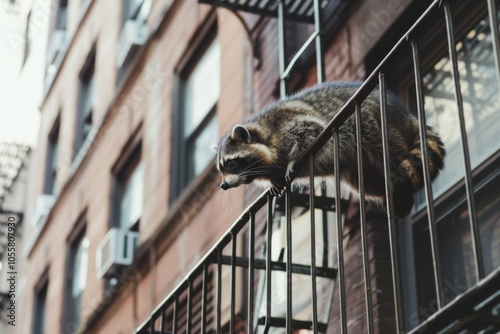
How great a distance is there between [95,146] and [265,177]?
396 inches

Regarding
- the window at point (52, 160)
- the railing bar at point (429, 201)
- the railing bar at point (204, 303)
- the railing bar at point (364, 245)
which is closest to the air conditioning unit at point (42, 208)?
the window at point (52, 160)

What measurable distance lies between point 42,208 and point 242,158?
41.6 ft

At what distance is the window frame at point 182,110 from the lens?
12500mm

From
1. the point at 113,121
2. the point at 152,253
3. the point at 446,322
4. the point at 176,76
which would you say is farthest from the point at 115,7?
the point at 446,322

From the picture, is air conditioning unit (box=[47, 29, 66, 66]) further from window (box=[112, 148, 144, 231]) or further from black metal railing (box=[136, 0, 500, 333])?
black metal railing (box=[136, 0, 500, 333])

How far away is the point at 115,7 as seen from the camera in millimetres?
16797

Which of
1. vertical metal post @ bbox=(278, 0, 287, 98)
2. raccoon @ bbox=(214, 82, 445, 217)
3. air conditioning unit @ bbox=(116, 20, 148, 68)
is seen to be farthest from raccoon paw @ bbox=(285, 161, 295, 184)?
air conditioning unit @ bbox=(116, 20, 148, 68)

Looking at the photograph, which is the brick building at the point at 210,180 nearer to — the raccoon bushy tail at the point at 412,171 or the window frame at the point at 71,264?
the window frame at the point at 71,264

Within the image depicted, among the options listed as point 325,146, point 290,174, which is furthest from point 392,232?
point 325,146

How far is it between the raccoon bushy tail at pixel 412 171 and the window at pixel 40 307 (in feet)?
42.8

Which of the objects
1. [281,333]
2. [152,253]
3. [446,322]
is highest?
[152,253]

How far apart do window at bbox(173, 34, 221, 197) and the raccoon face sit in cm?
517

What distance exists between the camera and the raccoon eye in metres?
6.64

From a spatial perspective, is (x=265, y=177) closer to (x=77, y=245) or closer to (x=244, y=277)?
(x=244, y=277)
